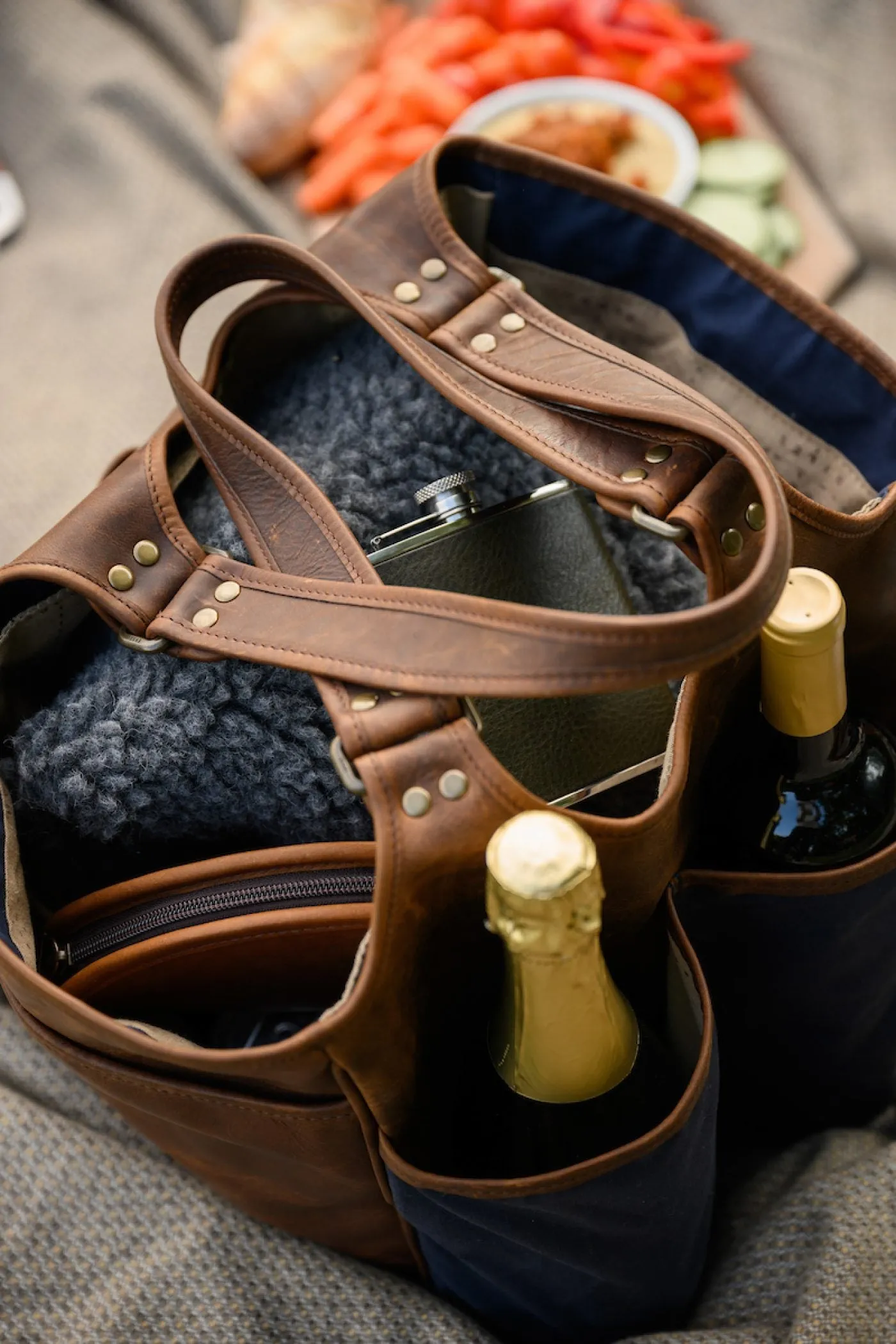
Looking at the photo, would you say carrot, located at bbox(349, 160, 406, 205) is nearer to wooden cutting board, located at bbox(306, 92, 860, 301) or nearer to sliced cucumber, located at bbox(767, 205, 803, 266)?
wooden cutting board, located at bbox(306, 92, 860, 301)

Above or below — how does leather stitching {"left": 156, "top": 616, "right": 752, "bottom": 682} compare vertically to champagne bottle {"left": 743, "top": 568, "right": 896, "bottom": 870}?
above

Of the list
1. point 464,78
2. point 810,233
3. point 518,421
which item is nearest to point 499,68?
point 464,78

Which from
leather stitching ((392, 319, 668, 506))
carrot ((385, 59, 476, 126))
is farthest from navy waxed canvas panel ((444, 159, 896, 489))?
carrot ((385, 59, 476, 126))

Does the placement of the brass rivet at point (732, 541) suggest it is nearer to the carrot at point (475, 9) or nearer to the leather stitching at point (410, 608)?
the leather stitching at point (410, 608)

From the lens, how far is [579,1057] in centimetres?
38

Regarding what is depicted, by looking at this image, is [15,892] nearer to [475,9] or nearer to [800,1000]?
[800,1000]

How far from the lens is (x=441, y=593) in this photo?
0.36 meters

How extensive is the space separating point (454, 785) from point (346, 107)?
0.65m

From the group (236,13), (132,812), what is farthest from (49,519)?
(236,13)

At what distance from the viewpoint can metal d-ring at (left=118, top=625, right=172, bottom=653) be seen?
0.42 metres

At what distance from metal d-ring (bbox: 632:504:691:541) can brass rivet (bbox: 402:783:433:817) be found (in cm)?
13

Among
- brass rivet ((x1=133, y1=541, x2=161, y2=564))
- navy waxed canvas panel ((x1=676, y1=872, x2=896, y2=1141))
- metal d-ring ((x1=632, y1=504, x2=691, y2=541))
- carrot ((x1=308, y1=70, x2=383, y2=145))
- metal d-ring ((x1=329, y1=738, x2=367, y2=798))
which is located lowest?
navy waxed canvas panel ((x1=676, y1=872, x2=896, y2=1141))

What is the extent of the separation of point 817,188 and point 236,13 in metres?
0.48

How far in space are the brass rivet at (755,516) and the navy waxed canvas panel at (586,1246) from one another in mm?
194
